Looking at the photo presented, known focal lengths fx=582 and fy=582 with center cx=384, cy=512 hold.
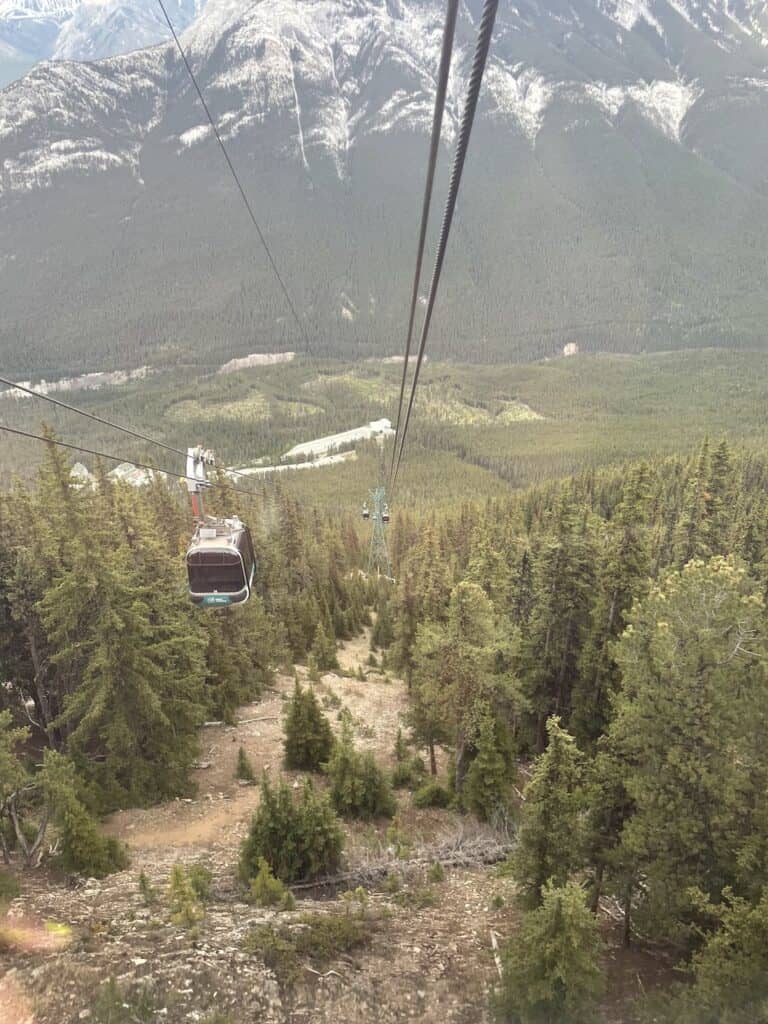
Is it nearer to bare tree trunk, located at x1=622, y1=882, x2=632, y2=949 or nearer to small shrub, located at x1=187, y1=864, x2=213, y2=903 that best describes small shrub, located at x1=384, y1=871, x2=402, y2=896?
small shrub, located at x1=187, y1=864, x2=213, y2=903

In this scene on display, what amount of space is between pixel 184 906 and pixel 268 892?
2332mm

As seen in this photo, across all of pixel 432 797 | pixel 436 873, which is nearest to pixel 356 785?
pixel 432 797

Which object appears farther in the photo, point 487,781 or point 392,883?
point 487,781

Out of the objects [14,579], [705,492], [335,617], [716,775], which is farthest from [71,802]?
[335,617]

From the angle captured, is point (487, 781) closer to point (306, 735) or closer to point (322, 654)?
point (306, 735)

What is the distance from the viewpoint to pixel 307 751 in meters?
24.8

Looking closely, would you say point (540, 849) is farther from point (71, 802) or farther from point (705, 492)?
point (705, 492)

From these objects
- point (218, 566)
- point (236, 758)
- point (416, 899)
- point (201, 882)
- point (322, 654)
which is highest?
point (218, 566)

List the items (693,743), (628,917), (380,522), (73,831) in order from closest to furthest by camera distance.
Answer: (693,743), (628,917), (73,831), (380,522)

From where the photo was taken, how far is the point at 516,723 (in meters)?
29.4

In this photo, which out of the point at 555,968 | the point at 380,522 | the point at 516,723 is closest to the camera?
the point at 555,968

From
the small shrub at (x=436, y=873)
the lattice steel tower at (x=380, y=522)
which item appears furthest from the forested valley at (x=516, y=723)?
the lattice steel tower at (x=380, y=522)

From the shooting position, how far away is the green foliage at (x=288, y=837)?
51.8 ft

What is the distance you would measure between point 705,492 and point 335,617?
1401 inches
